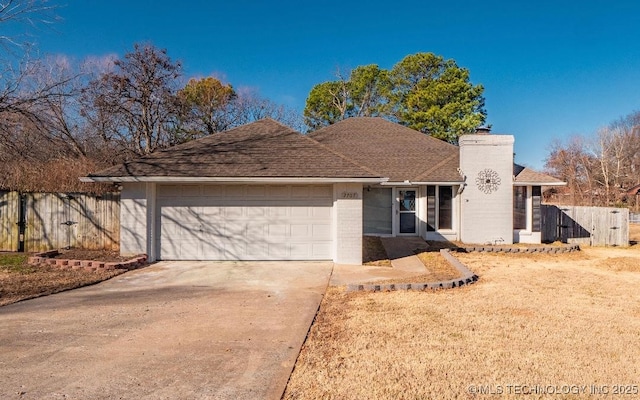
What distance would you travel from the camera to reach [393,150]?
17.7 metres

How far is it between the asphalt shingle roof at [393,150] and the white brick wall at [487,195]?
2.64 ft

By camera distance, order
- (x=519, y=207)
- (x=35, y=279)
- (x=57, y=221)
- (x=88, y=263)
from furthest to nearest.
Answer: (x=519, y=207), (x=57, y=221), (x=88, y=263), (x=35, y=279)

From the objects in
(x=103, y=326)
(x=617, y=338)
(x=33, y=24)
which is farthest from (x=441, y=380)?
(x=33, y=24)

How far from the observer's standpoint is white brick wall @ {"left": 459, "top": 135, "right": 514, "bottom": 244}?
14.7 metres

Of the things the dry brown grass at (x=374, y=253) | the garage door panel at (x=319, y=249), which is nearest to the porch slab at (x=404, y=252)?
the dry brown grass at (x=374, y=253)

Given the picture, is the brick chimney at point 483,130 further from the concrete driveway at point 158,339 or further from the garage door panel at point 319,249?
the concrete driveway at point 158,339

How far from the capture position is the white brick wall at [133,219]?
1025 centimetres

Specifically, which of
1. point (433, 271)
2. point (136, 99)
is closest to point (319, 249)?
point (433, 271)

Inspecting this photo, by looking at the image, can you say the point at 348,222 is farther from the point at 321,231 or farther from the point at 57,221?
the point at 57,221

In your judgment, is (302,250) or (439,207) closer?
(302,250)

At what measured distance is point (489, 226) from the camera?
1478 cm

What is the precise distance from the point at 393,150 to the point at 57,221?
1352 centimetres

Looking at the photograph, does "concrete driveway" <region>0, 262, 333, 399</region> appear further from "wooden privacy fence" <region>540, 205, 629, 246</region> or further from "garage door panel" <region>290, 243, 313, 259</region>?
"wooden privacy fence" <region>540, 205, 629, 246</region>

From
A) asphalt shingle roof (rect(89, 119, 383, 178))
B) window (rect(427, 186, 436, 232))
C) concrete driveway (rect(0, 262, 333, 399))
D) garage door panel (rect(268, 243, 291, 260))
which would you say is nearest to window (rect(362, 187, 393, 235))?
window (rect(427, 186, 436, 232))
